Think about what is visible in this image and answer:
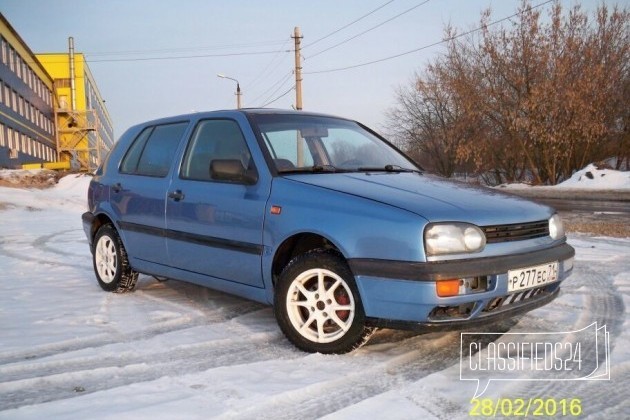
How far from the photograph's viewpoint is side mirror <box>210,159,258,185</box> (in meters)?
3.70

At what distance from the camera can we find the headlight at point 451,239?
2.92m

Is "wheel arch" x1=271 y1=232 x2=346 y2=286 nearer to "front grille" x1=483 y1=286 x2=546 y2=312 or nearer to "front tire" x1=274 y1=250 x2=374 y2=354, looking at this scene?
"front tire" x1=274 y1=250 x2=374 y2=354

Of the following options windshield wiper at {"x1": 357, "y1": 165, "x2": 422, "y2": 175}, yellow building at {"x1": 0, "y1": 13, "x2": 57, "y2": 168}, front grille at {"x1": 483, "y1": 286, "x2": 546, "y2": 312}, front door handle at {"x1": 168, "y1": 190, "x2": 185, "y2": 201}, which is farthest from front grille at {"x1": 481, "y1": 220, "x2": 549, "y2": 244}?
yellow building at {"x1": 0, "y1": 13, "x2": 57, "y2": 168}

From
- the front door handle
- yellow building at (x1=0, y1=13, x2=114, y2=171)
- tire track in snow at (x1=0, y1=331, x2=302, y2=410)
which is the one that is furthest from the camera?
yellow building at (x1=0, y1=13, x2=114, y2=171)

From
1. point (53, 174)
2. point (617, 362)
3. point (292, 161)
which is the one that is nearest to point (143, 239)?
point (292, 161)

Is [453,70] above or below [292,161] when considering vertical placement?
above

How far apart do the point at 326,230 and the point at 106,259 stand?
2843 millimetres

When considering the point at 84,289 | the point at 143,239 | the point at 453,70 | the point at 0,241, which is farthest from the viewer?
the point at 453,70

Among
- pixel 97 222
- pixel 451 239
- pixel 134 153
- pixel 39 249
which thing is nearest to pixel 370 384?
pixel 451 239

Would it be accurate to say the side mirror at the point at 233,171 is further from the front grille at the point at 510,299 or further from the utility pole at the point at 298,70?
the utility pole at the point at 298,70

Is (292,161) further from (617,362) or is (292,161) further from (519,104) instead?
(519,104)

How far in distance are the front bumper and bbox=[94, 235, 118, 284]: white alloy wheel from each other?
113 inches

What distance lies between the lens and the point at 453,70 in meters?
25.3

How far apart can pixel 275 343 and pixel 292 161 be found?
123cm
